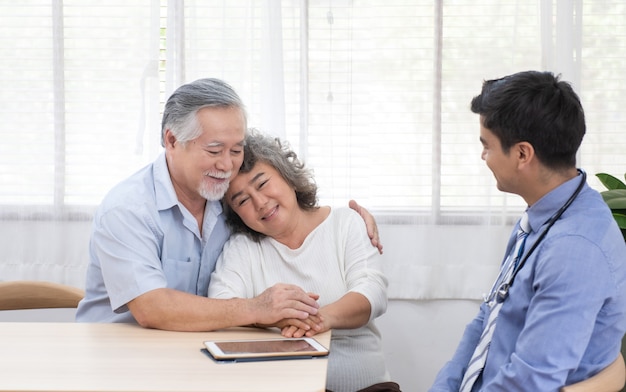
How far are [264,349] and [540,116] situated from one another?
31.9 inches

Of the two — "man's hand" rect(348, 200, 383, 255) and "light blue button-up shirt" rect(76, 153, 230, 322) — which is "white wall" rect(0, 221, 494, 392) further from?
"light blue button-up shirt" rect(76, 153, 230, 322)

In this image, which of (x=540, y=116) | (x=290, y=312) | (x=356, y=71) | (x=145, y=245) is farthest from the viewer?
(x=356, y=71)

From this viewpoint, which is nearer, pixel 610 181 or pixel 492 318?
pixel 492 318

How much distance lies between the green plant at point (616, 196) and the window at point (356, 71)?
0.19 m

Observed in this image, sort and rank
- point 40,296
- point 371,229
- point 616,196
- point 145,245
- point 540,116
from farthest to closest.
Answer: point 616,196, point 40,296, point 371,229, point 145,245, point 540,116

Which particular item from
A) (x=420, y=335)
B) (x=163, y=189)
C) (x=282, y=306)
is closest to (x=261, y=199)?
(x=163, y=189)

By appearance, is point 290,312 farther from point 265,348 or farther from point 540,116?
point 540,116

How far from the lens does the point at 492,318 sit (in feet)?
5.93

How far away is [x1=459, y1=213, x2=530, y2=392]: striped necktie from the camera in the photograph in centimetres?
178

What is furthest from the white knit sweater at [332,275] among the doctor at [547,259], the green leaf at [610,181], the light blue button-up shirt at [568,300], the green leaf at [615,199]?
the green leaf at [610,181]

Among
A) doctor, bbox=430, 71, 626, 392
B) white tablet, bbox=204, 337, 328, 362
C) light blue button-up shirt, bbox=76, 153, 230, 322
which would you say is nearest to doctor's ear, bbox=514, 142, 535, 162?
doctor, bbox=430, 71, 626, 392

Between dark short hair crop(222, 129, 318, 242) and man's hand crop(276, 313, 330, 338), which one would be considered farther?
dark short hair crop(222, 129, 318, 242)

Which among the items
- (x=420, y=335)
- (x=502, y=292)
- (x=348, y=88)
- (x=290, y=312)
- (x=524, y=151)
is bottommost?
(x=420, y=335)

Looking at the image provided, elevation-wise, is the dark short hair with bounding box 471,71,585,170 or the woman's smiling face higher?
the dark short hair with bounding box 471,71,585,170
